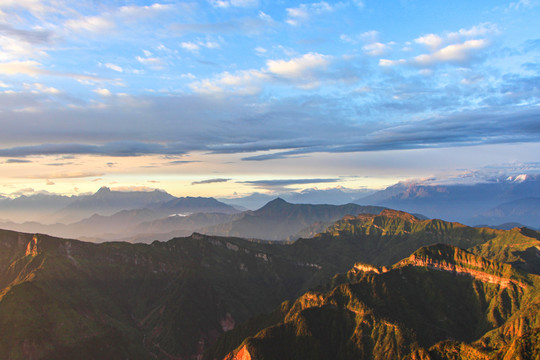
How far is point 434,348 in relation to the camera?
142 meters

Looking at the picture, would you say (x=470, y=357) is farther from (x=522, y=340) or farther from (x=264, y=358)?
(x=264, y=358)

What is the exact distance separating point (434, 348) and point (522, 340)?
125ft

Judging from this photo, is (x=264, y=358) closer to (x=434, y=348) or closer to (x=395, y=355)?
(x=395, y=355)

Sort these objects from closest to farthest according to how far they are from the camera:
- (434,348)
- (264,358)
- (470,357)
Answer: (470,357) < (434,348) < (264,358)

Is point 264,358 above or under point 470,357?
under

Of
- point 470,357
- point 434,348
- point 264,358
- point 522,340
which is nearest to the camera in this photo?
point 522,340

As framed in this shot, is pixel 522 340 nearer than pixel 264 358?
Yes

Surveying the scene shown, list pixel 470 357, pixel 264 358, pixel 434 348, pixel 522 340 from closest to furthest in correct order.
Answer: pixel 522 340
pixel 470 357
pixel 434 348
pixel 264 358

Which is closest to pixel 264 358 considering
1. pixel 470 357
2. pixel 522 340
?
pixel 470 357

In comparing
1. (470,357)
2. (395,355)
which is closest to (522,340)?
(470,357)

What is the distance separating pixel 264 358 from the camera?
19125cm

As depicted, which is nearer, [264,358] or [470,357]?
[470,357]

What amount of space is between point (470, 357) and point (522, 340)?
23.3m

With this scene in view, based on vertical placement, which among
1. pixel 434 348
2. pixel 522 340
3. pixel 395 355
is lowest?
pixel 395 355
